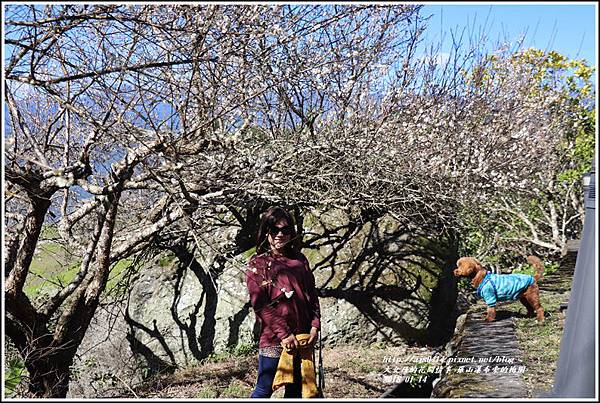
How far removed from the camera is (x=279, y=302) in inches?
153

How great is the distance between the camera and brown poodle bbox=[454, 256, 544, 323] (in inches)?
212

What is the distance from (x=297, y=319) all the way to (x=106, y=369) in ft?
12.6

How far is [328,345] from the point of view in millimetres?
7062

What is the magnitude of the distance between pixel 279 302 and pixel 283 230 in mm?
440

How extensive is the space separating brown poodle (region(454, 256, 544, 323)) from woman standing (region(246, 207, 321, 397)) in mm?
1972

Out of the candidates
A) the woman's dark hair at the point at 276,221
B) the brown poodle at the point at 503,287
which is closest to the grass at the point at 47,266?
the woman's dark hair at the point at 276,221

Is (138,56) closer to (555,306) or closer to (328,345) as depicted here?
(328,345)

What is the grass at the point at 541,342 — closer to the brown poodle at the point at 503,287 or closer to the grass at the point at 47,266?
the brown poodle at the point at 503,287

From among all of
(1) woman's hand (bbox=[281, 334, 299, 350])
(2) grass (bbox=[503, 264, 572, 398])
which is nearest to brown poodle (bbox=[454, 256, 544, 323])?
(2) grass (bbox=[503, 264, 572, 398])

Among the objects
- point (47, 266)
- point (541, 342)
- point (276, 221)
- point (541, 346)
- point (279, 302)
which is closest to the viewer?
point (279, 302)

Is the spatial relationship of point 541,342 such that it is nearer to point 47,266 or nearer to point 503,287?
point 503,287

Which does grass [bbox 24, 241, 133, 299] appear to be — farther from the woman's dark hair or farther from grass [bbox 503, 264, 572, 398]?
grass [bbox 503, 264, 572, 398]

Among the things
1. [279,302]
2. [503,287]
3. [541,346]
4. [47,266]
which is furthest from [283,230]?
[47,266]

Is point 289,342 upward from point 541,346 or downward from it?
upward
